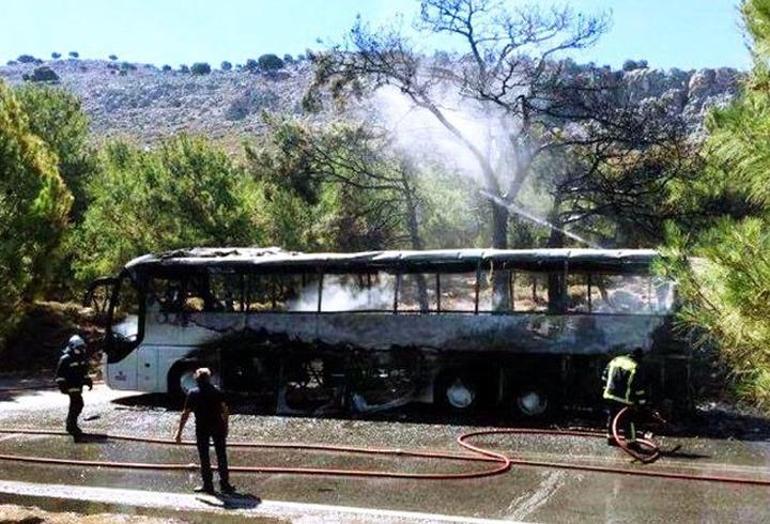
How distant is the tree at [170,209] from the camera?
3039 centimetres

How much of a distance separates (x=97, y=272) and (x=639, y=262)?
74.6 feet

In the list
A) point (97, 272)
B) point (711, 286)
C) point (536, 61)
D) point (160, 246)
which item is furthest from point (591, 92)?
point (711, 286)

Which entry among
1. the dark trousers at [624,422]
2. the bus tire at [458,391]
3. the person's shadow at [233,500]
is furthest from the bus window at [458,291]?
the person's shadow at [233,500]

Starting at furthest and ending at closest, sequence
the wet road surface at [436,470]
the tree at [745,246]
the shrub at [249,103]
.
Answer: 1. the shrub at [249,103]
2. the wet road surface at [436,470]
3. the tree at [745,246]

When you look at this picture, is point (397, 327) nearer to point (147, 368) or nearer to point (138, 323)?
point (147, 368)

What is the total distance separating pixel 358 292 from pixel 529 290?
3317 mm

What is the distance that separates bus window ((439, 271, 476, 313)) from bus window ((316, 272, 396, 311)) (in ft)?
→ 3.33

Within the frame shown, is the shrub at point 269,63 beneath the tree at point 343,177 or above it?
above

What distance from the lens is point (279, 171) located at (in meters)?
28.8

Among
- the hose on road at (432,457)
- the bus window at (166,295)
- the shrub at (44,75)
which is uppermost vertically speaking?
the shrub at (44,75)

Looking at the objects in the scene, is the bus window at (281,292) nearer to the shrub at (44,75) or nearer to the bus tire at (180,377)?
the bus tire at (180,377)

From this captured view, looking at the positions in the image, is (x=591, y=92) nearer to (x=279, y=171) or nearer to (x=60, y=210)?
(x=279, y=171)

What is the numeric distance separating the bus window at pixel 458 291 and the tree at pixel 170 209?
1628 centimetres

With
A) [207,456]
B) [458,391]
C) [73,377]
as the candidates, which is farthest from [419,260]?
[207,456]
